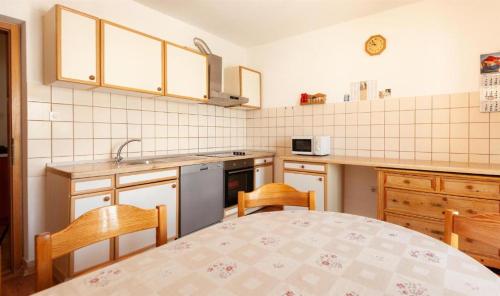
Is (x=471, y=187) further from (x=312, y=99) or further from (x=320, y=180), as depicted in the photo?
(x=312, y=99)

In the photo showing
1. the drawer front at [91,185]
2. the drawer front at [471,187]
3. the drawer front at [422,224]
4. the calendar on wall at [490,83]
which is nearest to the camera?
the drawer front at [91,185]

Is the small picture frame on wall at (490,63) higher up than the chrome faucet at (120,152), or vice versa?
the small picture frame on wall at (490,63)

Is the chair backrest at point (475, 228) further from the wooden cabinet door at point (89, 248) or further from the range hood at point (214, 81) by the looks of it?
the range hood at point (214, 81)

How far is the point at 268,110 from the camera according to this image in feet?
13.0

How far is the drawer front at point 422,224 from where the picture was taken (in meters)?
2.18

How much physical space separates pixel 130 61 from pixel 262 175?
2.14 metres

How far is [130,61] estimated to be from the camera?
2314 millimetres

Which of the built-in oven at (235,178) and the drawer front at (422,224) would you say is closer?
the drawer front at (422,224)

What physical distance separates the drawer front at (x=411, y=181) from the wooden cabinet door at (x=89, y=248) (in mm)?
2420

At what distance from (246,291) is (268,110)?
11.3ft

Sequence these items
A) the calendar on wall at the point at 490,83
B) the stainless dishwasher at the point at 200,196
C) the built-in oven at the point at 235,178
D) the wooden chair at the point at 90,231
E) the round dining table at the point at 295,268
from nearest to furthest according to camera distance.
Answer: the round dining table at the point at 295,268 < the wooden chair at the point at 90,231 < the calendar on wall at the point at 490,83 < the stainless dishwasher at the point at 200,196 < the built-in oven at the point at 235,178

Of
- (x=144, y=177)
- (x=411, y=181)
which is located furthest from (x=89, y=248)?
(x=411, y=181)

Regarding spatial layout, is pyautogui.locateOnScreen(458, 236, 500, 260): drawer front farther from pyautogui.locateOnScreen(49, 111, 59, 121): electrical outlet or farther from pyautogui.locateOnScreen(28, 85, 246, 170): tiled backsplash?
pyautogui.locateOnScreen(49, 111, 59, 121): electrical outlet

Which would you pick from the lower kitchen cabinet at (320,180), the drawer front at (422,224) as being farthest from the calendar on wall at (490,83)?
the lower kitchen cabinet at (320,180)
